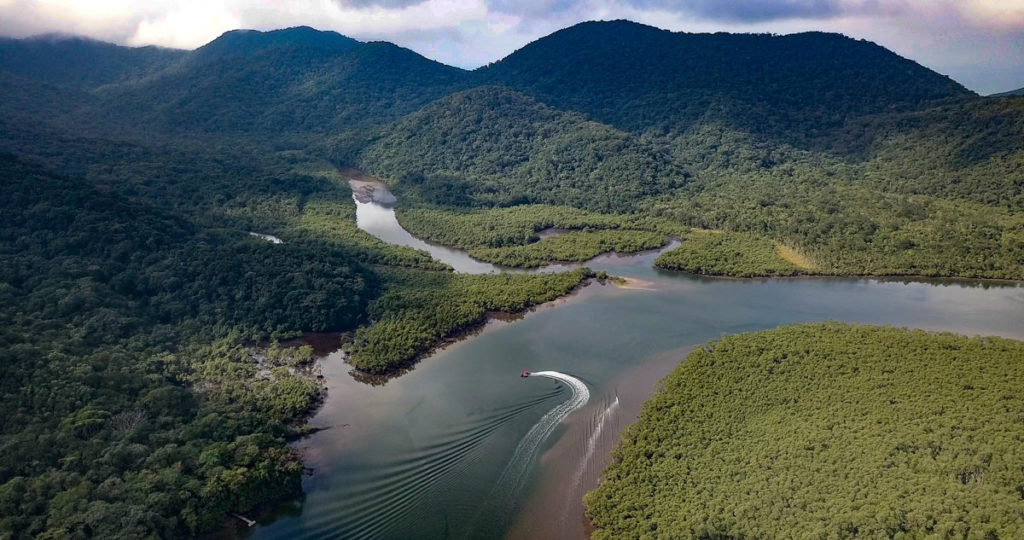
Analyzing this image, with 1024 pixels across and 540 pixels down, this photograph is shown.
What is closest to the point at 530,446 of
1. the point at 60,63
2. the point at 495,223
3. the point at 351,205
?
the point at 495,223

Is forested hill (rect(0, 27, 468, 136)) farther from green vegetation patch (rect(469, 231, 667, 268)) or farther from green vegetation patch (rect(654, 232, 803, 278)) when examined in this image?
green vegetation patch (rect(654, 232, 803, 278))

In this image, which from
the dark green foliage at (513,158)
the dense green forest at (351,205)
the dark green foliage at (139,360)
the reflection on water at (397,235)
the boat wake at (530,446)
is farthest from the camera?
the dark green foliage at (513,158)

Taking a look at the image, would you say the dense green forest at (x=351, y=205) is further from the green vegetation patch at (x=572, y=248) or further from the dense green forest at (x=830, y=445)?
the dense green forest at (x=830, y=445)

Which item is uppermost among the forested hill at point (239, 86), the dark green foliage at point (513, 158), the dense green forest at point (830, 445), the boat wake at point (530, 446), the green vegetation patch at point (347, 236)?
the forested hill at point (239, 86)

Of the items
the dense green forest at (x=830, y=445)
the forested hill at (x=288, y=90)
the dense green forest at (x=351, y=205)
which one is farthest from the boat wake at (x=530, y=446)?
the forested hill at (x=288, y=90)

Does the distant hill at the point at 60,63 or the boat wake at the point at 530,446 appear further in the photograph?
the distant hill at the point at 60,63

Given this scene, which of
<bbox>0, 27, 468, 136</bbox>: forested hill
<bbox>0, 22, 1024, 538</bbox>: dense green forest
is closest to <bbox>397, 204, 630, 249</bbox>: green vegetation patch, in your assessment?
<bbox>0, 22, 1024, 538</bbox>: dense green forest
